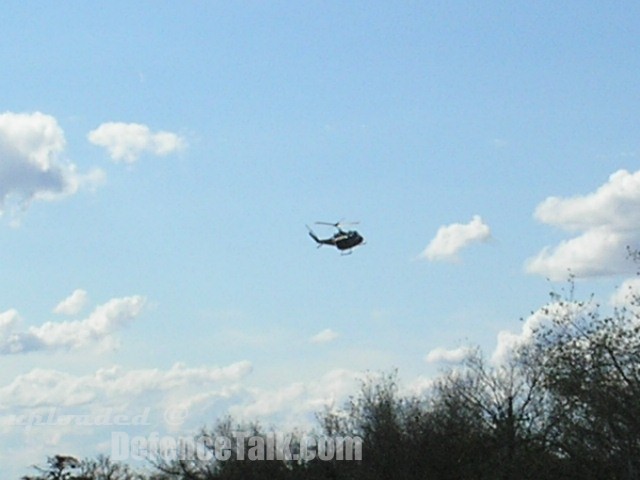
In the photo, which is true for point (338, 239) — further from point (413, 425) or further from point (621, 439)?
point (413, 425)

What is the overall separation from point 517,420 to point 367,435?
49.4 ft

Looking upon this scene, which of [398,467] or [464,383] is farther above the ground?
[464,383]

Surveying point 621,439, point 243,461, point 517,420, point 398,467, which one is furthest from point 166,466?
point 621,439

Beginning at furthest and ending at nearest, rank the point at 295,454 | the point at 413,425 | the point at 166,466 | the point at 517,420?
the point at 166,466 → the point at 295,454 → the point at 413,425 → the point at 517,420

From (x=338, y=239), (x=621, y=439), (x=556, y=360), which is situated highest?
(x=338, y=239)

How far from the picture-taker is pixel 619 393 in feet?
154

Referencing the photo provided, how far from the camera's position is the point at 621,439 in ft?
154

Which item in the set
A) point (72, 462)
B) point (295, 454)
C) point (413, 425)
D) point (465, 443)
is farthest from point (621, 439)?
point (72, 462)

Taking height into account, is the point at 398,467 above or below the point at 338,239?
below

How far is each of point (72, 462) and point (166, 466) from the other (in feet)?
29.9

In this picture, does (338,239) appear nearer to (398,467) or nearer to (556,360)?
(556,360)

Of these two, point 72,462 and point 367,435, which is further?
point 72,462

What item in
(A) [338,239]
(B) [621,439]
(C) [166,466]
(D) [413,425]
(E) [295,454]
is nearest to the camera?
(B) [621,439]

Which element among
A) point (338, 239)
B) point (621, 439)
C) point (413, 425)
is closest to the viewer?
point (621, 439)
